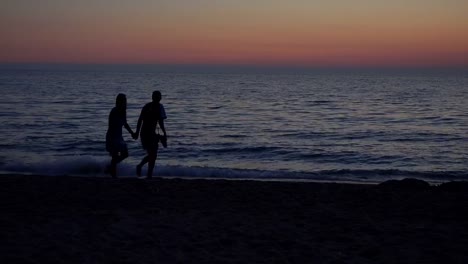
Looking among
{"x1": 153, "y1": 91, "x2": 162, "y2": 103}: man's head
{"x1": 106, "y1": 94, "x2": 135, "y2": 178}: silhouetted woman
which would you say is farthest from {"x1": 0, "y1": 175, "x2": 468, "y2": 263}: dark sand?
{"x1": 153, "y1": 91, "x2": 162, "y2": 103}: man's head

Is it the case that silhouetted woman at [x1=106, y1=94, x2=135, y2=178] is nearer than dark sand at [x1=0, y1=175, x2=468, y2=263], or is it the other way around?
dark sand at [x1=0, y1=175, x2=468, y2=263]

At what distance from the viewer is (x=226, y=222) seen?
671 cm

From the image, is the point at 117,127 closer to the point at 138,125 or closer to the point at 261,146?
the point at 138,125

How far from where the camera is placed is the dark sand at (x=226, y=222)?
17.7 ft

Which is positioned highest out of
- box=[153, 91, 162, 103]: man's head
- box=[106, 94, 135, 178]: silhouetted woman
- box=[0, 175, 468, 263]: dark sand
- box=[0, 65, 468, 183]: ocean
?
box=[153, 91, 162, 103]: man's head

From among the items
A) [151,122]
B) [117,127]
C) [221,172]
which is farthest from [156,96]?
[221,172]

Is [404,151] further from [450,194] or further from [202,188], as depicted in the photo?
[202,188]

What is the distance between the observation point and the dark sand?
5.41 m

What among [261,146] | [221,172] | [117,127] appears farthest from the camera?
[261,146]

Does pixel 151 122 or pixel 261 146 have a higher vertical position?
pixel 151 122

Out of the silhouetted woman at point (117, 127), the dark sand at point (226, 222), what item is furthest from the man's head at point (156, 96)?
the dark sand at point (226, 222)

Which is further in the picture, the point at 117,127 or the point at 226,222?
the point at 117,127

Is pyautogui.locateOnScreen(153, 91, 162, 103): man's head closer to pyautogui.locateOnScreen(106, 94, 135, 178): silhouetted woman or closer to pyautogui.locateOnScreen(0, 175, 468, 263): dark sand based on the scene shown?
pyautogui.locateOnScreen(106, 94, 135, 178): silhouetted woman

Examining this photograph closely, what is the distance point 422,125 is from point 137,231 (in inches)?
933
